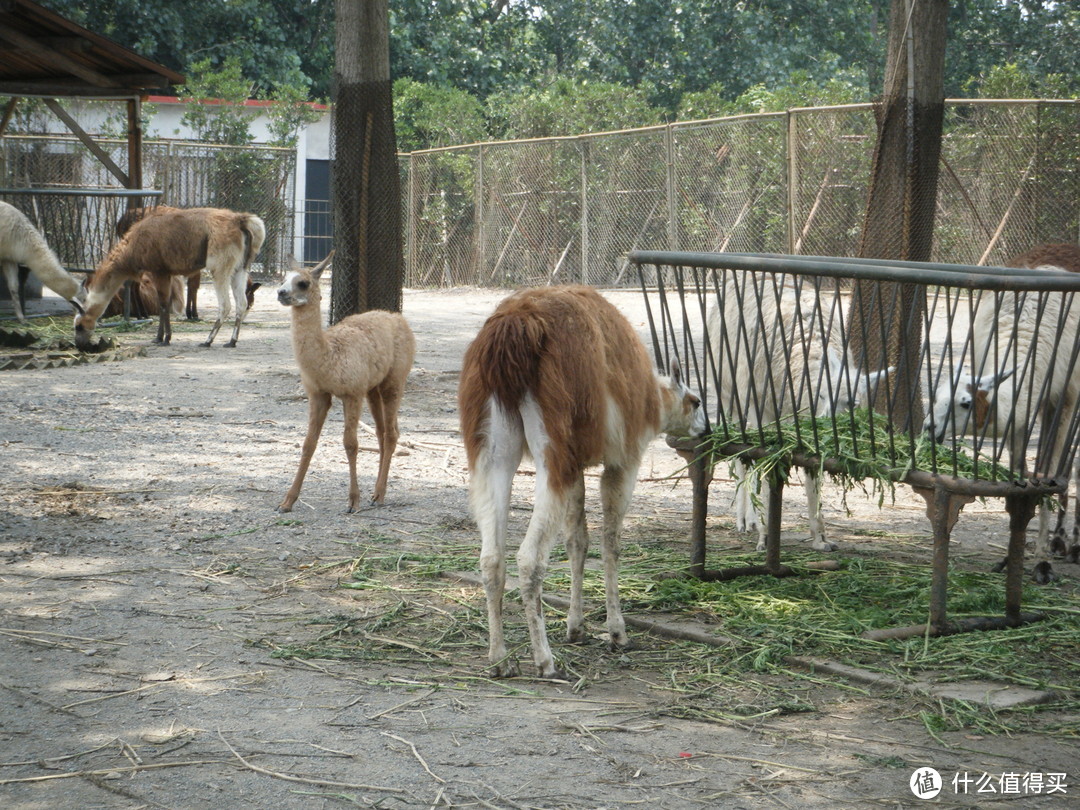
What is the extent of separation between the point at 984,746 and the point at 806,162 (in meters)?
10.9

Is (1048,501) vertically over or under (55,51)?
under

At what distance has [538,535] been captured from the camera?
152 inches

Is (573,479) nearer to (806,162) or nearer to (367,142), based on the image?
(367,142)

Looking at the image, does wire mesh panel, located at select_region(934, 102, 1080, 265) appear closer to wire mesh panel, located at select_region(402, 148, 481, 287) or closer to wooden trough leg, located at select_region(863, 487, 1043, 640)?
wooden trough leg, located at select_region(863, 487, 1043, 640)

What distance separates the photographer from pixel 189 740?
11.0ft

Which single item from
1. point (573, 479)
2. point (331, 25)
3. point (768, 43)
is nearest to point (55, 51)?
point (573, 479)

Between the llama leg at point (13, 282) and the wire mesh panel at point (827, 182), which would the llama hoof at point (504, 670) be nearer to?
the wire mesh panel at point (827, 182)

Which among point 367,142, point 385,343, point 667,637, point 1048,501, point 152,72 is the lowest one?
point 667,637

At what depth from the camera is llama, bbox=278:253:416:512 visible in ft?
20.5

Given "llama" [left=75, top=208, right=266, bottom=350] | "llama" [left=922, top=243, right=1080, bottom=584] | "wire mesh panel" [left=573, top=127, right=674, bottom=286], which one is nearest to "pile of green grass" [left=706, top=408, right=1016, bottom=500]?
"llama" [left=922, top=243, right=1080, bottom=584]

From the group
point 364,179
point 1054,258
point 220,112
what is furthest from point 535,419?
point 220,112

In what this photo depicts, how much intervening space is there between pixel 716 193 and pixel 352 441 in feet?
34.8

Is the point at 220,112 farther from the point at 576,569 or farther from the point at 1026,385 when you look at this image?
the point at 576,569

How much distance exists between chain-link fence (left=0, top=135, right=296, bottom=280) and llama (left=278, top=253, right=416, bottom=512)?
616 inches
